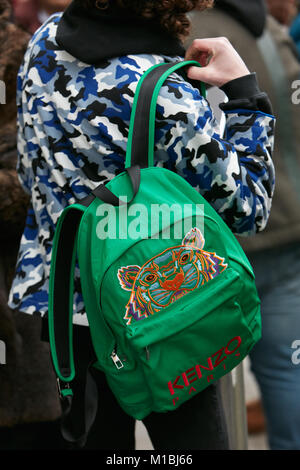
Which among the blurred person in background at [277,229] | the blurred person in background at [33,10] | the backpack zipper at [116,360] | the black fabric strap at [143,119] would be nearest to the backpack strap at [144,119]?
the black fabric strap at [143,119]

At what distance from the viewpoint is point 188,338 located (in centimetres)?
154

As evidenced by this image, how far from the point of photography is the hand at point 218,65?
162 centimetres

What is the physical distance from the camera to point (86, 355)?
1.75 metres

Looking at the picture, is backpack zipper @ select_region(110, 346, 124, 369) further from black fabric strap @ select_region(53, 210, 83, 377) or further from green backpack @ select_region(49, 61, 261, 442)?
black fabric strap @ select_region(53, 210, 83, 377)

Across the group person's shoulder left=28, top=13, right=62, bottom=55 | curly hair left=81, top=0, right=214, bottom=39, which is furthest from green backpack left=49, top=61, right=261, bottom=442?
person's shoulder left=28, top=13, right=62, bottom=55

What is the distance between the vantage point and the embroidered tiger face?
1503mm

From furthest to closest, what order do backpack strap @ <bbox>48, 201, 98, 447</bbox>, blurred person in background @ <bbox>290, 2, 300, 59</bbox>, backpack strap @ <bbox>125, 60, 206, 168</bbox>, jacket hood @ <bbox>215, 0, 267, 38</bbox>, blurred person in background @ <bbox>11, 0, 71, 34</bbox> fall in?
blurred person in background @ <bbox>290, 2, 300, 59</bbox> → blurred person in background @ <bbox>11, 0, 71, 34</bbox> → jacket hood @ <bbox>215, 0, 267, 38</bbox> → backpack strap @ <bbox>48, 201, 98, 447</bbox> → backpack strap @ <bbox>125, 60, 206, 168</bbox>

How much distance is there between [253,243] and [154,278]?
0.76m

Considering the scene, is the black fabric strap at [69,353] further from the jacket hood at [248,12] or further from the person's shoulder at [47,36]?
the jacket hood at [248,12]

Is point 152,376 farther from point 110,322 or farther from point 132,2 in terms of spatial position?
point 132,2

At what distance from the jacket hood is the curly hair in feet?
1.53

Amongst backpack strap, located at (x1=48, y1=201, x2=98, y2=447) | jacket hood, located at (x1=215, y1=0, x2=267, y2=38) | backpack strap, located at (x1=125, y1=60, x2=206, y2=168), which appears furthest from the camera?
jacket hood, located at (x1=215, y1=0, x2=267, y2=38)

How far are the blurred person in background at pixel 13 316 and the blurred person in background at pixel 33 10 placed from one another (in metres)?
0.04

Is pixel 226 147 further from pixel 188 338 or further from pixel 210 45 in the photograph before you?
pixel 188 338
